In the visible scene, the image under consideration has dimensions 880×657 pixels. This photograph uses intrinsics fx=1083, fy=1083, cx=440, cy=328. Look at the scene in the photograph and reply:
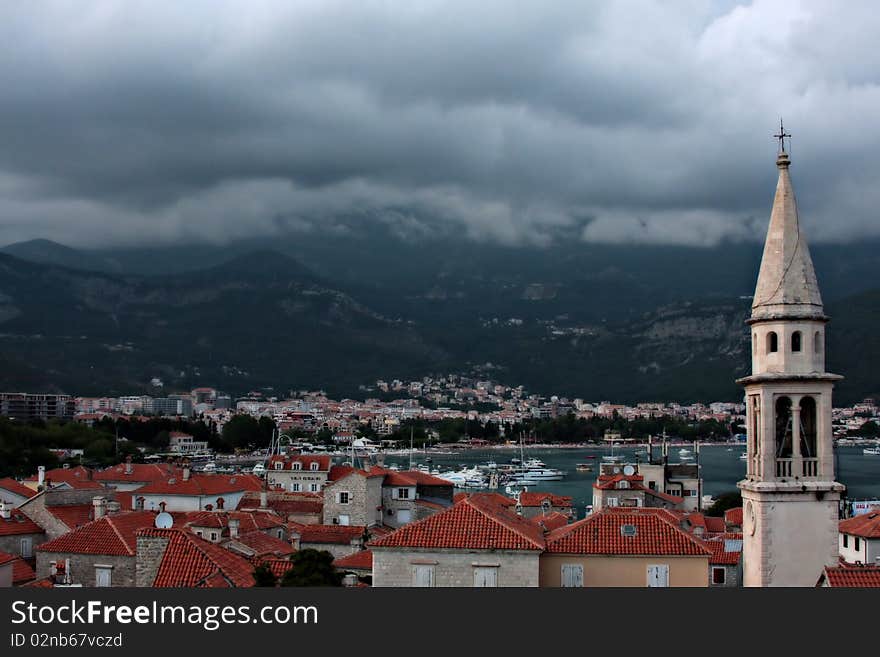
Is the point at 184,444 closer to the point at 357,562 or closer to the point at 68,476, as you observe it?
the point at 68,476

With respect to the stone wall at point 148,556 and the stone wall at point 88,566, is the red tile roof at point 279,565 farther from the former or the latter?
the stone wall at point 88,566

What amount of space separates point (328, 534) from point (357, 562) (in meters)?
8.15

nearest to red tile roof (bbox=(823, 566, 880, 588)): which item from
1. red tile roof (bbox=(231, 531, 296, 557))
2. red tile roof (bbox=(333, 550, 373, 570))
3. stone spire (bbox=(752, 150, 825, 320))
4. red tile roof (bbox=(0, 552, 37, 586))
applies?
stone spire (bbox=(752, 150, 825, 320))

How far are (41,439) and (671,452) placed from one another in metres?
119

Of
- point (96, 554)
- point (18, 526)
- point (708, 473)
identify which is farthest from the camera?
point (708, 473)

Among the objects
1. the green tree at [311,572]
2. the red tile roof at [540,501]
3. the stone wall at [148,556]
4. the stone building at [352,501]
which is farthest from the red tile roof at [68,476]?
the green tree at [311,572]

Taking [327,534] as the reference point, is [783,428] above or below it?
above

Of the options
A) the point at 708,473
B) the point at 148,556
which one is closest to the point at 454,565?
the point at 148,556

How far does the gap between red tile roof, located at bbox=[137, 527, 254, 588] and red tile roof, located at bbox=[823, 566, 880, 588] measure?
10964 millimetres

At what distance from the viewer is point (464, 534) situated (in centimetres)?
1872

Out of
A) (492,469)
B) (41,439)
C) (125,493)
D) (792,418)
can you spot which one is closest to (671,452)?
(492,469)

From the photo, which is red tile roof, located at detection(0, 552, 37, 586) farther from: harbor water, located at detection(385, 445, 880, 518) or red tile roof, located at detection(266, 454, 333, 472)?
harbor water, located at detection(385, 445, 880, 518)

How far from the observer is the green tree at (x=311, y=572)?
2102 centimetres

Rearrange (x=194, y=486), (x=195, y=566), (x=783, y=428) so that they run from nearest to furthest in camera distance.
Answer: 1. (x=783, y=428)
2. (x=195, y=566)
3. (x=194, y=486)
